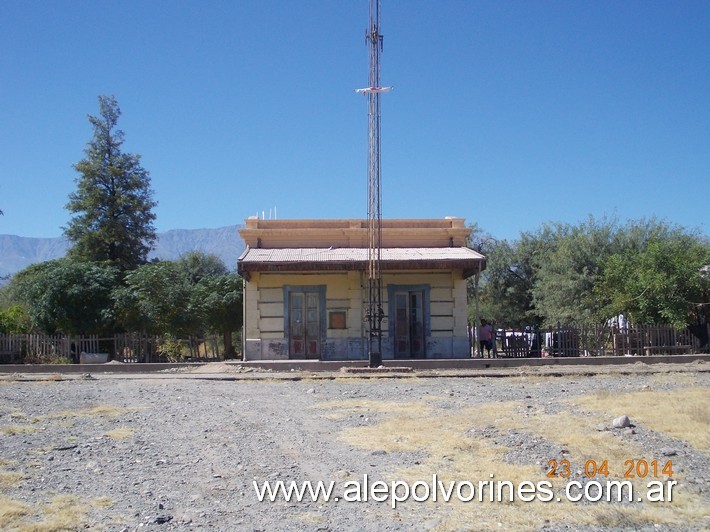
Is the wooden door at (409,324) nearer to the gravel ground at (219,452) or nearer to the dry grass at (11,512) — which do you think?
the gravel ground at (219,452)

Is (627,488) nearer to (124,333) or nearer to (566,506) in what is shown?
(566,506)

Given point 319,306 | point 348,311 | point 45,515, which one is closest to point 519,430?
point 45,515

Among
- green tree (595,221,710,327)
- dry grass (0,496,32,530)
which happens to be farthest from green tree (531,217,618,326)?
dry grass (0,496,32,530)

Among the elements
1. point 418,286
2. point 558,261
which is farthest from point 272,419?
point 558,261

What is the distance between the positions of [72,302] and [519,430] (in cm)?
2278

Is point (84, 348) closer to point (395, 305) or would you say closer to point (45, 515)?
point (395, 305)

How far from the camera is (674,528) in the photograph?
5848mm

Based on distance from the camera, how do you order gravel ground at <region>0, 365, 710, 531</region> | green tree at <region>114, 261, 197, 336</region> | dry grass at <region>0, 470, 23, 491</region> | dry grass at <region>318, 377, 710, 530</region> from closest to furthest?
dry grass at <region>318, 377, 710, 530</region>
gravel ground at <region>0, 365, 710, 531</region>
dry grass at <region>0, 470, 23, 491</region>
green tree at <region>114, 261, 197, 336</region>

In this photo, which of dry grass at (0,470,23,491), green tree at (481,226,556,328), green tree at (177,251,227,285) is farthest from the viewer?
green tree at (177,251,227,285)

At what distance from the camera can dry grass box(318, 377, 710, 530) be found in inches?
242

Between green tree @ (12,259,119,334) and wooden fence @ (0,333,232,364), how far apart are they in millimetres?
1014

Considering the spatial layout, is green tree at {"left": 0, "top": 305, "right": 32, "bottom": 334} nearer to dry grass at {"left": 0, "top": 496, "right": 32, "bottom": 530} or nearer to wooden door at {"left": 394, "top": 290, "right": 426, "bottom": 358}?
wooden door at {"left": 394, "top": 290, "right": 426, "bottom": 358}

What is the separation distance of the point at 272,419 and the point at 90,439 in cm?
301

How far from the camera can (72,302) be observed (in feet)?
91.7
